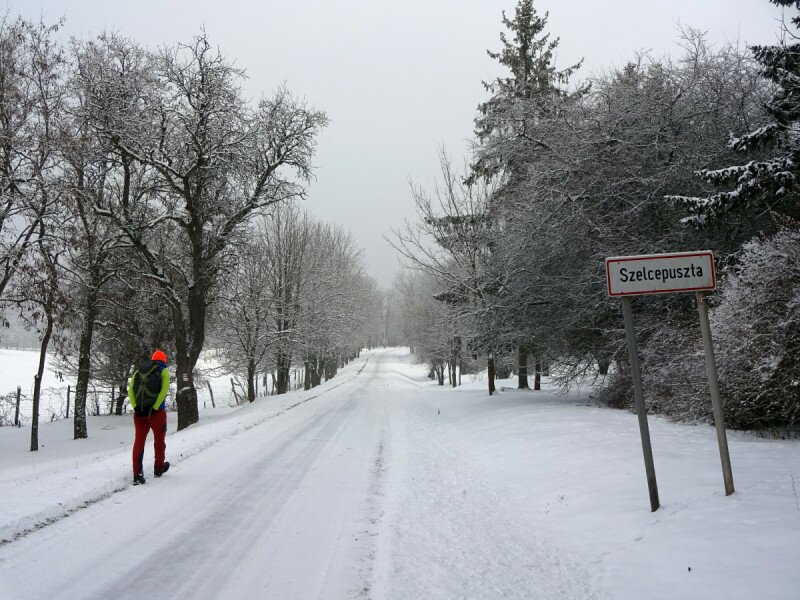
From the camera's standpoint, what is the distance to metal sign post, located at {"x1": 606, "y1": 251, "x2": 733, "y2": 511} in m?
5.05

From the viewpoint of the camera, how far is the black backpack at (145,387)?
7445 mm

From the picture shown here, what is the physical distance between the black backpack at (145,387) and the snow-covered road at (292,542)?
42.2 inches

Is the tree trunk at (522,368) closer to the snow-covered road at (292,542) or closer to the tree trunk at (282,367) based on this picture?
the snow-covered road at (292,542)

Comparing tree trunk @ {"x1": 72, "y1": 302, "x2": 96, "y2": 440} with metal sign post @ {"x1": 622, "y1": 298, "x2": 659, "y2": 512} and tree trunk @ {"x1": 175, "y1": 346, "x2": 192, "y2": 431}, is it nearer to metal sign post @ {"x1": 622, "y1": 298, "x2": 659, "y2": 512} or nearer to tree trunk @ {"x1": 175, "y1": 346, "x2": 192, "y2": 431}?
tree trunk @ {"x1": 175, "y1": 346, "x2": 192, "y2": 431}

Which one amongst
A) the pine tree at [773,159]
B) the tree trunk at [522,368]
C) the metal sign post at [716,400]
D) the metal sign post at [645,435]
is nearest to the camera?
the metal sign post at [716,400]

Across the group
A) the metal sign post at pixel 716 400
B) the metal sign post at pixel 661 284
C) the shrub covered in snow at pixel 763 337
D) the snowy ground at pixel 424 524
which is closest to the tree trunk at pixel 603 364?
the snowy ground at pixel 424 524

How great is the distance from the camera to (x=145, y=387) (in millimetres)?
7473

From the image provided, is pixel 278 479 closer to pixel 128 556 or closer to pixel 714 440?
pixel 128 556

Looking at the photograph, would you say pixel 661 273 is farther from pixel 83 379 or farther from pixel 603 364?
pixel 83 379

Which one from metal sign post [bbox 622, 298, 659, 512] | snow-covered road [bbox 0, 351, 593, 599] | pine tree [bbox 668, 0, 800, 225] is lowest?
snow-covered road [bbox 0, 351, 593, 599]

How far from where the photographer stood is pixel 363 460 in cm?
884

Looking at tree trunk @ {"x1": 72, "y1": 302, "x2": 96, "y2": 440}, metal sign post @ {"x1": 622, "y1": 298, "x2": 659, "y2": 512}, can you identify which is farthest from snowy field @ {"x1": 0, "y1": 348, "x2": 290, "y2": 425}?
metal sign post @ {"x1": 622, "y1": 298, "x2": 659, "y2": 512}

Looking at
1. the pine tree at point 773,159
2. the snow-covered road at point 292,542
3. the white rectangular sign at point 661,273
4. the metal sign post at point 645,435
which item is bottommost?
the snow-covered road at point 292,542

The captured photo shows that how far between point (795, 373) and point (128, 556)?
857cm
